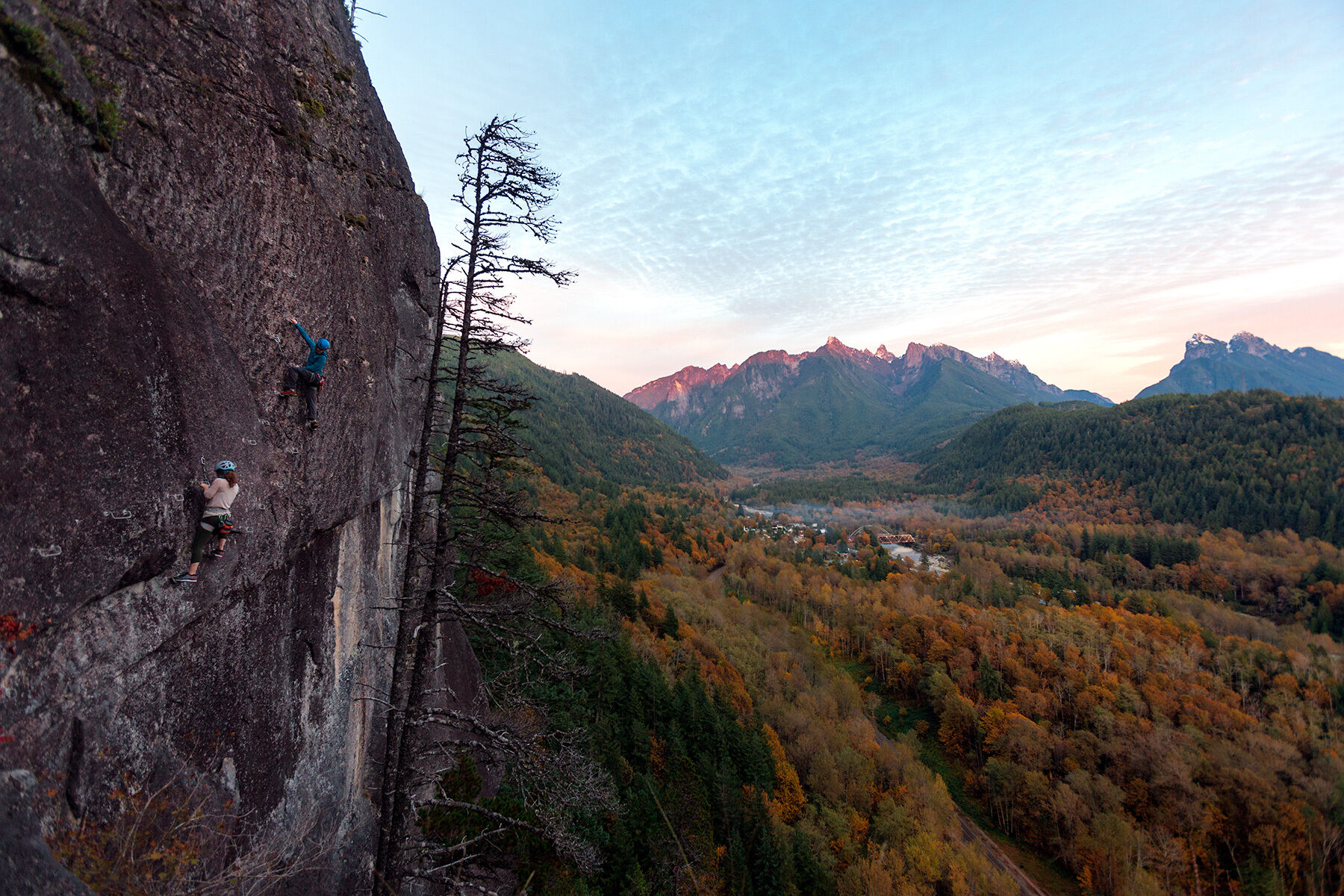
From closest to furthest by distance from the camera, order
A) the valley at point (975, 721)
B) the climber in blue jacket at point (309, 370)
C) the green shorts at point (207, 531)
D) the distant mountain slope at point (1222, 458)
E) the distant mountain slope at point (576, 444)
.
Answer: the green shorts at point (207, 531) < the climber in blue jacket at point (309, 370) < the valley at point (975, 721) < the distant mountain slope at point (1222, 458) < the distant mountain slope at point (576, 444)

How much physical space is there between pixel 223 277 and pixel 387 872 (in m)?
9.46

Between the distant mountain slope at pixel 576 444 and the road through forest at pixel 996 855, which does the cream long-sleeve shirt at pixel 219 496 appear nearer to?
the road through forest at pixel 996 855

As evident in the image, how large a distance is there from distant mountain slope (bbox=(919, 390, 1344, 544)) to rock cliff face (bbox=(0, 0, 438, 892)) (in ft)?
532

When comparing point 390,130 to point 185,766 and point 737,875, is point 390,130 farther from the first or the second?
point 737,875

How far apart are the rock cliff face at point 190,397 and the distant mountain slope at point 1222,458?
16206 centimetres

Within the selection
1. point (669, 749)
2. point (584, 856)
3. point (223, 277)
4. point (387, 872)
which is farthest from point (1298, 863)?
point (223, 277)

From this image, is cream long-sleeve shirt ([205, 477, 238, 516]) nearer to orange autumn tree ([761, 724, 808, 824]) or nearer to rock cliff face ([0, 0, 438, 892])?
rock cliff face ([0, 0, 438, 892])

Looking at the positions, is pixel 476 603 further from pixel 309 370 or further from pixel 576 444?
pixel 576 444

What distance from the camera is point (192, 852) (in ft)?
19.9

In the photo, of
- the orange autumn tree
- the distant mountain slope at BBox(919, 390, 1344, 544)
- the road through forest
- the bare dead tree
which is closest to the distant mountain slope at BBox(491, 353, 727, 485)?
the orange autumn tree

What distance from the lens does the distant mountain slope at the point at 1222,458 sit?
11019 cm

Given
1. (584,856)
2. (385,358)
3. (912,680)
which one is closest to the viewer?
(584,856)

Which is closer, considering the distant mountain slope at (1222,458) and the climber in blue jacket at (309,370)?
the climber in blue jacket at (309,370)

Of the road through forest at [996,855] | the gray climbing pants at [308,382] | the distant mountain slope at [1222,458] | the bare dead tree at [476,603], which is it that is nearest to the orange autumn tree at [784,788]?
the road through forest at [996,855]
